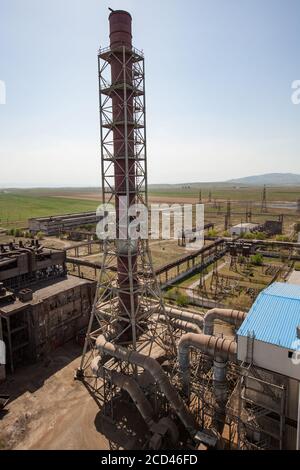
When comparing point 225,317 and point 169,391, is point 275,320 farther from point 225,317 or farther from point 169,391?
point 169,391

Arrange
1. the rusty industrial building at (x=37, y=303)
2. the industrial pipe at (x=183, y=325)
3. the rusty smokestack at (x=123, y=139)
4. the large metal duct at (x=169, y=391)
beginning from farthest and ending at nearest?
the rusty industrial building at (x=37, y=303)
the industrial pipe at (x=183, y=325)
the rusty smokestack at (x=123, y=139)
the large metal duct at (x=169, y=391)

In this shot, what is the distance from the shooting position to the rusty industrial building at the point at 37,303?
23891 millimetres

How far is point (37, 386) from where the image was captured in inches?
837

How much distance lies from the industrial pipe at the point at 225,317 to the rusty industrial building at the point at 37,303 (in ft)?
41.9

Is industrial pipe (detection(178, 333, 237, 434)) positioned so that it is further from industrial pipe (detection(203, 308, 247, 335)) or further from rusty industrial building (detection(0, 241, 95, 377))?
rusty industrial building (detection(0, 241, 95, 377))

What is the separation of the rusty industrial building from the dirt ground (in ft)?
5.94

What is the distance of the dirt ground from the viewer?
1678 cm

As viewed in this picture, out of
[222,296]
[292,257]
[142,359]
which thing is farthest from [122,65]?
[292,257]

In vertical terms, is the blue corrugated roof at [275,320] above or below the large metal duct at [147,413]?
above

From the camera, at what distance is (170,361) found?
22.6 meters

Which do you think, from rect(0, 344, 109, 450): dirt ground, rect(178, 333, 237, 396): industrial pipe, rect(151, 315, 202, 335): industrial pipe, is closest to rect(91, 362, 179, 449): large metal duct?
rect(0, 344, 109, 450): dirt ground

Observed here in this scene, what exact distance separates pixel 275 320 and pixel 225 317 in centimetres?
538

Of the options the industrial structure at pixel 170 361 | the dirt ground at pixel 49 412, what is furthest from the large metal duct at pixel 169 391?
the dirt ground at pixel 49 412

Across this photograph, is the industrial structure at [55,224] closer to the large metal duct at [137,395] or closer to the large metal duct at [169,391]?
the large metal duct at [137,395]
